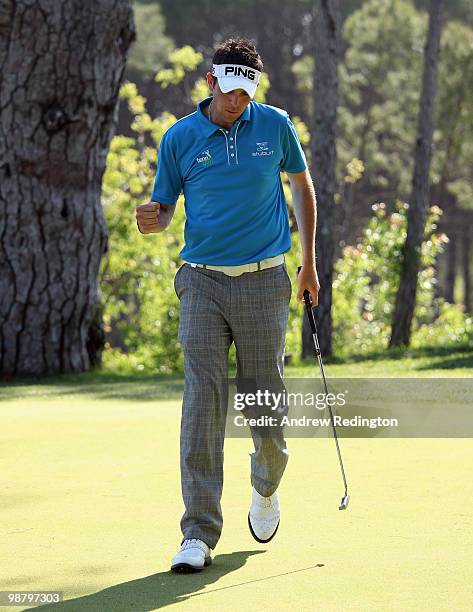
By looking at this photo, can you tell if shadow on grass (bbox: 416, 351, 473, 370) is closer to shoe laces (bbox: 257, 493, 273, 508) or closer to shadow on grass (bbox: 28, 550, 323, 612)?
shoe laces (bbox: 257, 493, 273, 508)

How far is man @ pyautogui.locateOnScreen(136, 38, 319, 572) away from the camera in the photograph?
4953 mm

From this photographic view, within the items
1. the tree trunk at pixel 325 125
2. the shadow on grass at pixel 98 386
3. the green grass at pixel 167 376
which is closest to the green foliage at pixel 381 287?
the tree trunk at pixel 325 125

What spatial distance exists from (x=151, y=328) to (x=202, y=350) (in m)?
20.7

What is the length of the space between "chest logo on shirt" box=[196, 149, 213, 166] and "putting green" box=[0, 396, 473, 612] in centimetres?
149

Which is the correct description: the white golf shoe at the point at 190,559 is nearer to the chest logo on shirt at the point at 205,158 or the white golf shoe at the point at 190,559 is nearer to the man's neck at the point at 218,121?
the chest logo on shirt at the point at 205,158

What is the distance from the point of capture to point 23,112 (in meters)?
13.5

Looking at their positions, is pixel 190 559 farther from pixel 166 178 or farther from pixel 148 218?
pixel 166 178

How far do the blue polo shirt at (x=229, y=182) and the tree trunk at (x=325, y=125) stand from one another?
44.7 ft

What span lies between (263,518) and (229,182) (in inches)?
51.3

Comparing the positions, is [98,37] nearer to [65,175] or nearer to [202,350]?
[65,175]

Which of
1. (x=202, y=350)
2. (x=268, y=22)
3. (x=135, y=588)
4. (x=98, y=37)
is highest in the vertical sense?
(x=268, y=22)

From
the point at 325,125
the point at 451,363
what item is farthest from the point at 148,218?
the point at 325,125

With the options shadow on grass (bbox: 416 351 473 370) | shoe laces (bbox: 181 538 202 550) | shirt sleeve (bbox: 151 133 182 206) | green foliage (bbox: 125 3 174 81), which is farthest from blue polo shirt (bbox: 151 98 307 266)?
green foliage (bbox: 125 3 174 81)

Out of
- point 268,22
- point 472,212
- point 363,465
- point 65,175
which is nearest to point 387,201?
point 472,212
